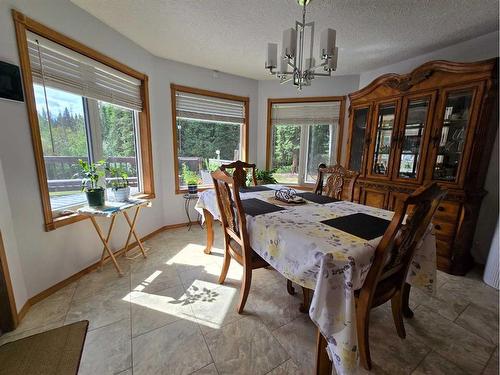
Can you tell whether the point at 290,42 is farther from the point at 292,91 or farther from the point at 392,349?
the point at 292,91

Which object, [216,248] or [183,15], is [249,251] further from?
[183,15]

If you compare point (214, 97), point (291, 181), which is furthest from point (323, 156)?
point (214, 97)

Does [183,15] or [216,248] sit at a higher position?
[183,15]

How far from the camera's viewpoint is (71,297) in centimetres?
173

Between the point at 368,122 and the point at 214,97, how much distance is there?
2247 mm

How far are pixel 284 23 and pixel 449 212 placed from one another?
95.0 inches

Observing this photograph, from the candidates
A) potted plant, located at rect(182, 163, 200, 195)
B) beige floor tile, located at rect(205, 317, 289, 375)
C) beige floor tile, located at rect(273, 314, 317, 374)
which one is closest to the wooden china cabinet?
beige floor tile, located at rect(273, 314, 317, 374)

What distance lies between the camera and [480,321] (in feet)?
5.08

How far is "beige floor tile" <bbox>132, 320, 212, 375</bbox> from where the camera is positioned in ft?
3.89

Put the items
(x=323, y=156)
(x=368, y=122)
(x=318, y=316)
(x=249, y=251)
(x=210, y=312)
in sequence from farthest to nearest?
(x=323, y=156) → (x=368, y=122) → (x=210, y=312) → (x=249, y=251) → (x=318, y=316)

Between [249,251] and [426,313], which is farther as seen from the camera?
[426,313]

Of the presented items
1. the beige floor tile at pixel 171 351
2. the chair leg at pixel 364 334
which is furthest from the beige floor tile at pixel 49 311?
the chair leg at pixel 364 334

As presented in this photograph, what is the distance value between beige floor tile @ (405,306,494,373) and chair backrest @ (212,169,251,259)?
50.6 inches

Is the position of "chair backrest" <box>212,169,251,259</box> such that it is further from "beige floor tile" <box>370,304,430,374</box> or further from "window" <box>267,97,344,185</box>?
"window" <box>267,97,344,185</box>
